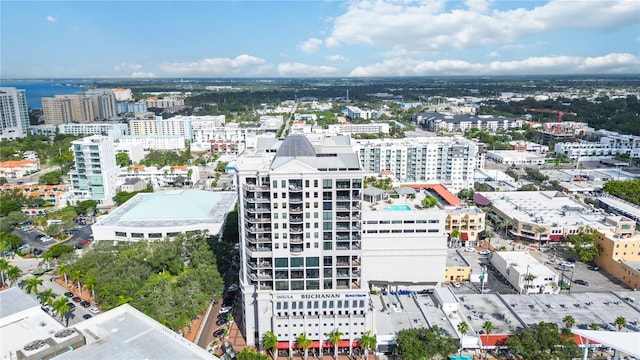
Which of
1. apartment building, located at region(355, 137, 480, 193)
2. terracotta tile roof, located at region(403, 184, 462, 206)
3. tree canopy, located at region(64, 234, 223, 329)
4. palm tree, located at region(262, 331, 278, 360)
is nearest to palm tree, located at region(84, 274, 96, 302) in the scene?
tree canopy, located at region(64, 234, 223, 329)

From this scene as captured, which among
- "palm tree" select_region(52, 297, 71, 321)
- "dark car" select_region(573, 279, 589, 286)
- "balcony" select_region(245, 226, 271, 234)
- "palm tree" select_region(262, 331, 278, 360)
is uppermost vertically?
"balcony" select_region(245, 226, 271, 234)

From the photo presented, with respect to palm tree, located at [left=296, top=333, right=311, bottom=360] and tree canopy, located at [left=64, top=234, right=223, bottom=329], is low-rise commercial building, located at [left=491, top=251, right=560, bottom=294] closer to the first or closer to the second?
palm tree, located at [left=296, top=333, right=311, bottom=360]

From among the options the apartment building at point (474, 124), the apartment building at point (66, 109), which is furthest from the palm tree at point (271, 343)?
the apartment building at point (66, 109)

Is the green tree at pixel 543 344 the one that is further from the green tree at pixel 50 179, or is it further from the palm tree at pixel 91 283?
the green tree at pixel 50 179

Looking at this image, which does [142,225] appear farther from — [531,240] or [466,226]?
[531,240]

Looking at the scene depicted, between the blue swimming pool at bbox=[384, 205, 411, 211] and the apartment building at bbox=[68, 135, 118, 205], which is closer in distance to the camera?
the blue swimming pool at bbox=[384, 205, 411, 211]

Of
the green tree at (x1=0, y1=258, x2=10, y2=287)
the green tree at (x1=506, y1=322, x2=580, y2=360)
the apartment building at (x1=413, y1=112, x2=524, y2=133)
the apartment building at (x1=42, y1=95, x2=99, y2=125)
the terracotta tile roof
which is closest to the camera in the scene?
the green tree at (x1=506, y1=322, x2=580, y2=360)
